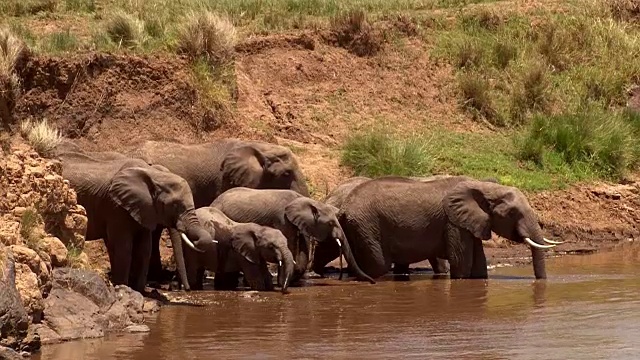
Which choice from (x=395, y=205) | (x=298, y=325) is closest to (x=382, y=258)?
(x=395, y=205)

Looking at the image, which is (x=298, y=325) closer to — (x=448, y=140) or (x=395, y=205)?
(x=395, y=205)

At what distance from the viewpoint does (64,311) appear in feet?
48.6

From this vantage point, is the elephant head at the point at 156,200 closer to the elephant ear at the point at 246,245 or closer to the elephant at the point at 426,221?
the elephant ear at the point at 246,245

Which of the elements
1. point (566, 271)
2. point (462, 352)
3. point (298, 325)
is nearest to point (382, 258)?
point (566, 271)

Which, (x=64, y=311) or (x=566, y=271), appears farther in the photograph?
(x=566, y=271)

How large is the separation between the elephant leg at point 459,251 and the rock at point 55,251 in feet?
19.6

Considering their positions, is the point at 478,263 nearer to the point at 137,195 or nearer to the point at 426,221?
the point at 426,221

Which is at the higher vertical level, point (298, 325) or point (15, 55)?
point (15, 55)

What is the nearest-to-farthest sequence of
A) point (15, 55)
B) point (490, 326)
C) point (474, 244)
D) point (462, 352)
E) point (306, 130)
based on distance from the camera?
point (462, 352), point (490, 326), point (474, 244), point (15, 55), point (306, 130)

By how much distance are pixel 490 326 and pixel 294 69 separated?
11917 millimetres

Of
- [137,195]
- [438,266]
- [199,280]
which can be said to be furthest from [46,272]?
[438,266]

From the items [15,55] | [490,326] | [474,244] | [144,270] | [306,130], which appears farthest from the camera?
[306,130]

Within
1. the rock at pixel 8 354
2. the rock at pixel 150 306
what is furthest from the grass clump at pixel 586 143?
the rock at pixel 8 354

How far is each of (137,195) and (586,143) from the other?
10.3m
